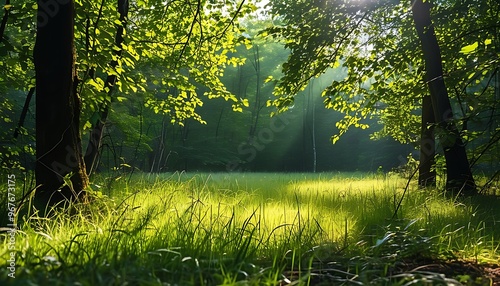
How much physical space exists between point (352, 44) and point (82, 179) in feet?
21.9

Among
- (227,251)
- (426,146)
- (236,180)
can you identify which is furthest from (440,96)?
(227,251)

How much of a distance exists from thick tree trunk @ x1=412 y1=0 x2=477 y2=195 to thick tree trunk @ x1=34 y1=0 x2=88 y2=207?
20.2 feet

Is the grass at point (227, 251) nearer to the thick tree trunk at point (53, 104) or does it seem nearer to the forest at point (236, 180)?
the forest at point (236, 180)

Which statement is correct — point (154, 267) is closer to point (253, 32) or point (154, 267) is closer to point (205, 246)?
point (205, 246)

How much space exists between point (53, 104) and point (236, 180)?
492cm

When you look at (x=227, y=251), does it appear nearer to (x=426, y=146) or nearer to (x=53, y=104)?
(x=53, y=104)

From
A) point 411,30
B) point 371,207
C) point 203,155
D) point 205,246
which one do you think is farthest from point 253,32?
point 205,246

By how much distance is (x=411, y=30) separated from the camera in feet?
28.8

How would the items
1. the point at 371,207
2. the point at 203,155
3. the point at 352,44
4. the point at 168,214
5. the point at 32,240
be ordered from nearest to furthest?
1. the point at 32,240
2. the point at 168,214
3. the point at 371,207
4. the point at 352,44
5. the point at 203,155

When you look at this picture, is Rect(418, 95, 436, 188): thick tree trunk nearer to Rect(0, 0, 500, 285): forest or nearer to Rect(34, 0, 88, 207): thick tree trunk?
Rect(0, 0, 500, 285): forest

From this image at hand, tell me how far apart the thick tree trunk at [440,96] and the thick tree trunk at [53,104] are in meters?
6.16

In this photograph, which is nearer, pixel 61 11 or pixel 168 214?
pixel 61 11

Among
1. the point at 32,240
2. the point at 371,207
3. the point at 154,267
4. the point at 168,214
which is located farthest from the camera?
the point at 371,207

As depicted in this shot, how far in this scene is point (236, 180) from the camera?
8.16m
